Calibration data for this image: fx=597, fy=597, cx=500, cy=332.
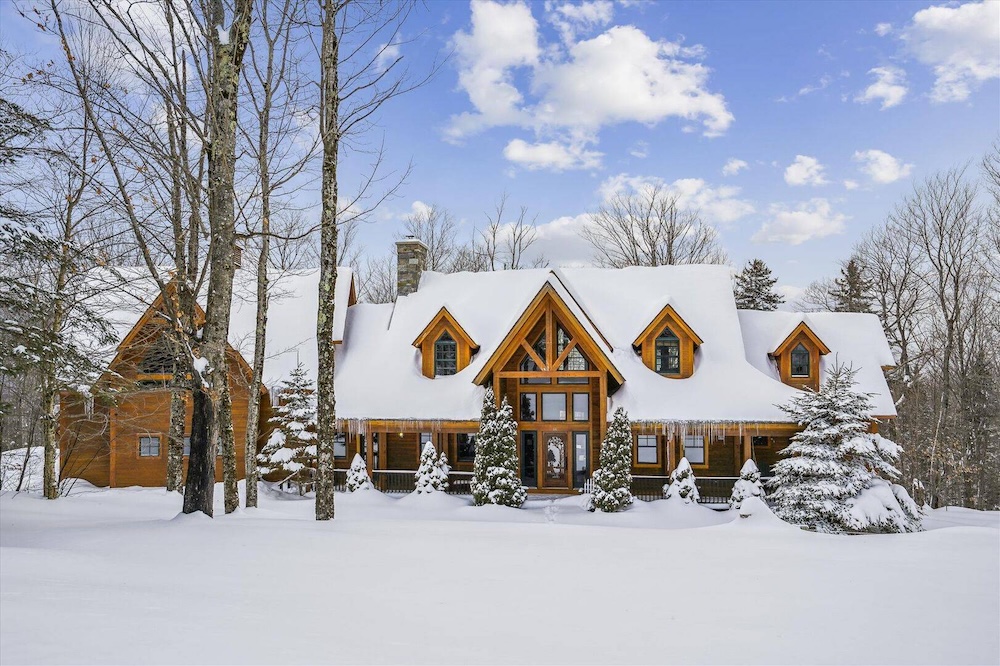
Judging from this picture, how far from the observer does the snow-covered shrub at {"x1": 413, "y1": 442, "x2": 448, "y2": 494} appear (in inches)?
750

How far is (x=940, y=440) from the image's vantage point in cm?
2759

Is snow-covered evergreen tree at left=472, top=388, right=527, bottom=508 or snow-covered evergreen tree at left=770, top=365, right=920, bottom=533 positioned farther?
snow-covered evergreen tree at left=472, top=388, right=527, bottom=508

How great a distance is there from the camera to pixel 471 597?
5.38 metres

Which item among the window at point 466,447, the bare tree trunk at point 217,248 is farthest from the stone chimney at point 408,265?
the bare tree trunk at point 217,248

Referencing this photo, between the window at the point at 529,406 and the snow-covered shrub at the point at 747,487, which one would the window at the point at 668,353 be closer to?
the snow-covered shrub at the point at 747,487

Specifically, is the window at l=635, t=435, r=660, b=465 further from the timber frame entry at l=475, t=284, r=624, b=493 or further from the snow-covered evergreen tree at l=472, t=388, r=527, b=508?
the snow-covered evergreen tree at l=472, t=388, r=527, b=508

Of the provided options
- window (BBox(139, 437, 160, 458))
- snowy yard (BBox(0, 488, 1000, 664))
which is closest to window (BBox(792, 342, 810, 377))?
snowy yard (BBox(0, 488, 1000, 664))

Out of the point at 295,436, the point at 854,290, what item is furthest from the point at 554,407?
the point at 854,290

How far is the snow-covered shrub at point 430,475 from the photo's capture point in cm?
1906

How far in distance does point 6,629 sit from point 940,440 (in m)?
33.6

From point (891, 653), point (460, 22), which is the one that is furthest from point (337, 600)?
point (460, 22)

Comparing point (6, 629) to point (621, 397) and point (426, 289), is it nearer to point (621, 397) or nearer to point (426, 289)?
point (621, 397)

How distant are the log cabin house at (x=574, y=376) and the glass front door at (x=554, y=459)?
35mm

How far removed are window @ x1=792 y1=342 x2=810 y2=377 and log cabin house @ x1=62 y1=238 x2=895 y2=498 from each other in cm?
4
